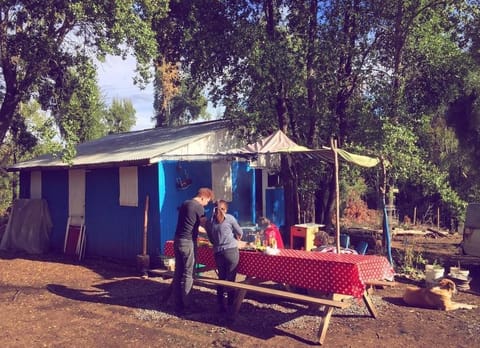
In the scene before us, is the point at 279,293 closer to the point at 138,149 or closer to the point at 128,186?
the point at 128,186

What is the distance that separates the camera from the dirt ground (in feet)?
20.0

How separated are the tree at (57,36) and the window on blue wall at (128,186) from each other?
7.54 feet

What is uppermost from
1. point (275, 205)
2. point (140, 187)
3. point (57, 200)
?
point (140, 187)

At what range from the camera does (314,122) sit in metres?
12.5

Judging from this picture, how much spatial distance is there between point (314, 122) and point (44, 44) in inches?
261

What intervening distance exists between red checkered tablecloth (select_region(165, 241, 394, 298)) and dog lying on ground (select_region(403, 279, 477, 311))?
1.19 metres

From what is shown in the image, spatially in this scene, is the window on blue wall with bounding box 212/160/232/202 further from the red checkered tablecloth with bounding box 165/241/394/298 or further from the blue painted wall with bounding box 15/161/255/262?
the red checkered tablecloth with bounding box 165/241/394/298

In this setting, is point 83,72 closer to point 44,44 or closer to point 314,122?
point 44,44

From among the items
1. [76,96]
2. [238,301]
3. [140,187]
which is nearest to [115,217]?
[140,187]

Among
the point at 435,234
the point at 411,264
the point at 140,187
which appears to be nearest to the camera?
the point at 411,264

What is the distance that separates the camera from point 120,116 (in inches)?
1417

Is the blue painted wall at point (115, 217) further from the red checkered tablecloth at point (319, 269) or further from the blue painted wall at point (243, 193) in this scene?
the red checkered tablecloth at point (319, 269)

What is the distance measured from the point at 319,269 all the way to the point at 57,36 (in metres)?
8.74

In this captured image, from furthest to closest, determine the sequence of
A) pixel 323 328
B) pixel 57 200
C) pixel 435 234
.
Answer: pixel 435 234, pixel 57 200, pixel 323 328
